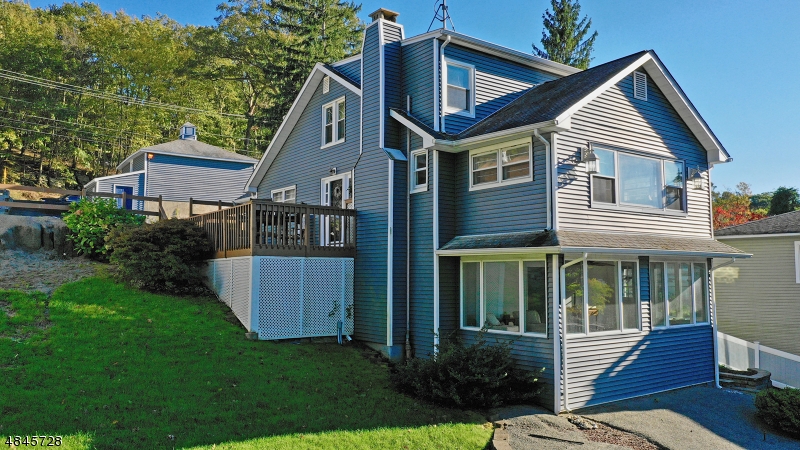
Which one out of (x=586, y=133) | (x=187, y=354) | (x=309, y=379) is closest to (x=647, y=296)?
(x=586, y=133)

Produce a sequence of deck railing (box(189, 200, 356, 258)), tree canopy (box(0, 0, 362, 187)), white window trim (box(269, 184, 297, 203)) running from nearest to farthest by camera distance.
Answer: deck railing (box(189, 200, 356, 258))
white window trim (box(269, 184, 297, 203))
tree canopy (box(0, 0, 362, 187))

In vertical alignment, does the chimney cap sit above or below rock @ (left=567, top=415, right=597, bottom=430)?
above

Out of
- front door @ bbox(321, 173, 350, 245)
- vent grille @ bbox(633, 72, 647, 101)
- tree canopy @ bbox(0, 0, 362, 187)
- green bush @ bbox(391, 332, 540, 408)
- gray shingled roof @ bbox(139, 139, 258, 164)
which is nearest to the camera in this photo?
green bush @ bbox(391, 332, 540, 408)

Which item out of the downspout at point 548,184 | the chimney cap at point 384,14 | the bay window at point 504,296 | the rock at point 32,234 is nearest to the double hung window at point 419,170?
the bay window at point 504,296

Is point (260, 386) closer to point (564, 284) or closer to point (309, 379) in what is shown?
point (309, 379)

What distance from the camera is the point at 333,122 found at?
1672cm

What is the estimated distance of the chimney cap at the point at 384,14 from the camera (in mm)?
14742

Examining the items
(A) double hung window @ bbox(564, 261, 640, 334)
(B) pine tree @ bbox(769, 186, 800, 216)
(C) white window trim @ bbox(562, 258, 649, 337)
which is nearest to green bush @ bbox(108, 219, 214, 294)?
(A) double hung window @ bbox(564, 261, 640, 334)

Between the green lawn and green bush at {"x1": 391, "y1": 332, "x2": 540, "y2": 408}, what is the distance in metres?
0.31

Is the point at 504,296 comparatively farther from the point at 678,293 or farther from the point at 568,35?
the point at 568,35

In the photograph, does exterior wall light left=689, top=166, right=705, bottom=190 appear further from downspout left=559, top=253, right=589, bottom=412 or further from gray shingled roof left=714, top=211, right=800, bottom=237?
gray shingled roof left=714, top=211, right=800, bottom=237

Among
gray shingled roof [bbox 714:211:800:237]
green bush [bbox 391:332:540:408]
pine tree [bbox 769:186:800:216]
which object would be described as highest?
pine tree [bbox 769:186:800:216]

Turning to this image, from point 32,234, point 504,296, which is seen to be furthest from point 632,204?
point 32,234

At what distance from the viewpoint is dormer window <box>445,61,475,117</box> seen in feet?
45.2
